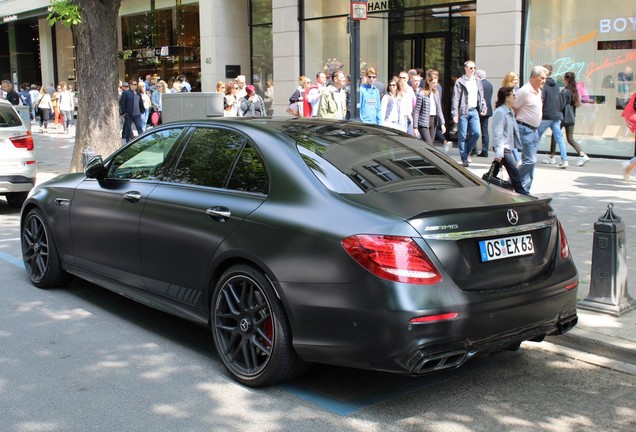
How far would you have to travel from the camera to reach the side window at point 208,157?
5246mm

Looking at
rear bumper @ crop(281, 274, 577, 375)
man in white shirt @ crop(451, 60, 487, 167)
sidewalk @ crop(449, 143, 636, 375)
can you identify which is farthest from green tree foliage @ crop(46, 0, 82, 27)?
rear bumper @ crop(281, 274, 577, 375)

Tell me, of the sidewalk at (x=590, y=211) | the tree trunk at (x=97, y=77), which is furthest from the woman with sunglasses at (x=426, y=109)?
the tree trunk at (x=97, y=77)

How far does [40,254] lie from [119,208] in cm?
156

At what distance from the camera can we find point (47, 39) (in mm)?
38219

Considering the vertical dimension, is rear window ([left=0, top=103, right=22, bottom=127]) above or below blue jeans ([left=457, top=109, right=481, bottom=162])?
above

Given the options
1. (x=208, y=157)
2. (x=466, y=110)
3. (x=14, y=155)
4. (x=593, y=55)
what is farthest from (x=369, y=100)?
(x=208, y=157)

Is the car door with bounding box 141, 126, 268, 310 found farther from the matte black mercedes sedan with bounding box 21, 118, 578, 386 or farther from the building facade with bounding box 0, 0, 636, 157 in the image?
the building facade with bounding box 0, 0, 636, 157

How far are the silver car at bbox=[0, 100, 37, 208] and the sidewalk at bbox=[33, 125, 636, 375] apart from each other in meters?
3.35

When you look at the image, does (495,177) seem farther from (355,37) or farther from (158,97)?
(158,97)

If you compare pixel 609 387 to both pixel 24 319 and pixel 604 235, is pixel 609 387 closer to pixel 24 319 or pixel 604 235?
pixel 604 235

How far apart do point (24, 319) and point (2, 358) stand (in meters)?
0.92

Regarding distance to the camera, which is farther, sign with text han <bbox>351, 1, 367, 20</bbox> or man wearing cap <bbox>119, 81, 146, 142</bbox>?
man wearing cap <bbox>119, 81, 146, 142</bbox>

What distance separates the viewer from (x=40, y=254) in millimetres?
7039

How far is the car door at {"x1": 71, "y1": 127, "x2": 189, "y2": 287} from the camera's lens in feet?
18.9
